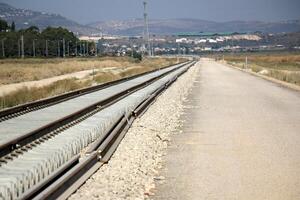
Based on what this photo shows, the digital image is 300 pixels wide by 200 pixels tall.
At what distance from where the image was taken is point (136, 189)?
7555 mm

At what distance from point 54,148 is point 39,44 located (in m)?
115

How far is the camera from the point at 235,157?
10.0m

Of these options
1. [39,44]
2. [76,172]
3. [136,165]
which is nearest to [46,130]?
[136,165]

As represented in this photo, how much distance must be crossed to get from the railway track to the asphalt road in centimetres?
122

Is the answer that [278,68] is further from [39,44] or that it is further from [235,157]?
[235,157]

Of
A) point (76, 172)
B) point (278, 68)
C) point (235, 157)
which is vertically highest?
point (76, 172)

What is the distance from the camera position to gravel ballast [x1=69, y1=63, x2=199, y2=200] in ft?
23.9

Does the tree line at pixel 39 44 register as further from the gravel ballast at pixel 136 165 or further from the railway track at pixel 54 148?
the gravel ballast at pixel 136 165

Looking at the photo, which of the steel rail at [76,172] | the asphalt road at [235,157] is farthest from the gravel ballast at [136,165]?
the asphalt road at [235,157]

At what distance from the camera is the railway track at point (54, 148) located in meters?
6.97

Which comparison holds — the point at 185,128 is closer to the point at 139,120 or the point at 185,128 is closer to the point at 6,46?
the point at 139,120

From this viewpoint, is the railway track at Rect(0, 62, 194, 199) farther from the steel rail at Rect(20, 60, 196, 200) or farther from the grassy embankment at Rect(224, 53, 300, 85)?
the grassy embankment at Rect(224, 53, 300, 85)

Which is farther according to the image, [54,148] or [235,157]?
[54,148]

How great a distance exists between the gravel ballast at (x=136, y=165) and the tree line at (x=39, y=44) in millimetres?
84563
